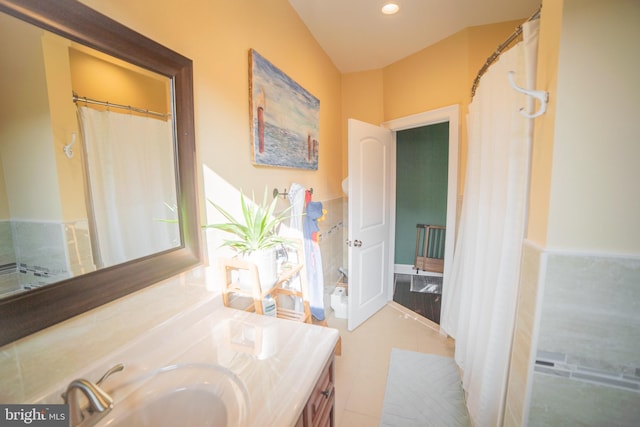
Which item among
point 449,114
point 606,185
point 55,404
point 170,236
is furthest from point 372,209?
point 55,404

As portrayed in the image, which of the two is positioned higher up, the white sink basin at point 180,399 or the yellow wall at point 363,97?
the yellow wall at point 363,97

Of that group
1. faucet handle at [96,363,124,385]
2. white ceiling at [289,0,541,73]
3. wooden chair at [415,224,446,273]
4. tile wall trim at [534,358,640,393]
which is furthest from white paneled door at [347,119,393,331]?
faucet handle at [96,363,124,385]

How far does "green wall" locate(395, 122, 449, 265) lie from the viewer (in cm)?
351

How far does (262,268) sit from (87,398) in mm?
650

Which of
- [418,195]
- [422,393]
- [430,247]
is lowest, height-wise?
[422,393]

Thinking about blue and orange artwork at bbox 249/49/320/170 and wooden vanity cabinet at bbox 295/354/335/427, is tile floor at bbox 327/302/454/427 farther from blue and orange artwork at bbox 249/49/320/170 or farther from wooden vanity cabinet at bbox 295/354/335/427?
blue and orange artwork at bbox 249/49/320/170

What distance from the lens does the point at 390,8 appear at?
5.84 ft

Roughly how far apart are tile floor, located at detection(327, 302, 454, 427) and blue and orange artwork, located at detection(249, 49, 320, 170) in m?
1.52

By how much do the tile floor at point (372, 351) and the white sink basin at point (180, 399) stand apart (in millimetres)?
1074

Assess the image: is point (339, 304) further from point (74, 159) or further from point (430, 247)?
point (74, 159)

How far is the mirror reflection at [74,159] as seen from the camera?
576 millimetres

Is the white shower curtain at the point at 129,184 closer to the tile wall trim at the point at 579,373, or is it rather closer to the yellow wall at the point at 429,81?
the tile wall trim at the point at 579,373

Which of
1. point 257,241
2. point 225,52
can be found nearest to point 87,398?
point 257,241

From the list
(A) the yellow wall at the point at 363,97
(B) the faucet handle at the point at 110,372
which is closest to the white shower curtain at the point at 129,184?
(B) the faucet handle at the point at 110,372
